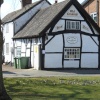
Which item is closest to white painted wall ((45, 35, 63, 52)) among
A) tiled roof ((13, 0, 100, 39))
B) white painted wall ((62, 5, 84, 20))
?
tiled roof ((13, 0, 100, 39))

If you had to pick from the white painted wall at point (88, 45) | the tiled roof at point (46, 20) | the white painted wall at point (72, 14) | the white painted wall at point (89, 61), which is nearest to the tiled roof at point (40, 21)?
the tiled roof at point (46, 20)

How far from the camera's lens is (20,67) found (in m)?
33.8

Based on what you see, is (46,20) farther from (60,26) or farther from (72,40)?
(72,40)

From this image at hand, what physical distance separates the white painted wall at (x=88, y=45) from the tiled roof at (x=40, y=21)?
3.73 m

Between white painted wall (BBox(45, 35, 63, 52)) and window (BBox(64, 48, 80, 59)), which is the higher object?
white painted wall (BBox(45, 35, 63, 52))

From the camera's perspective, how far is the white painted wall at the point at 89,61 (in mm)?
32062

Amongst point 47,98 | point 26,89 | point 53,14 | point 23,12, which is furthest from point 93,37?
point 47,98

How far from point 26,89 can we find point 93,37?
1825 cm

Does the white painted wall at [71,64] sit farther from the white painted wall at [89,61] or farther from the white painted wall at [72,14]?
the white painted wall at [72,14]

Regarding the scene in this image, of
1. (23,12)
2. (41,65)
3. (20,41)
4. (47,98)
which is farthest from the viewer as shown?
(23,12)

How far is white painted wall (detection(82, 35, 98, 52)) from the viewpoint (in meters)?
32.2

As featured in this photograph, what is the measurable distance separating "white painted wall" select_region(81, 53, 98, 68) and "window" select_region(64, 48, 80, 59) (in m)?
0.64

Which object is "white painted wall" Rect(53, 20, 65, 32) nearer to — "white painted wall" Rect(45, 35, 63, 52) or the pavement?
"white painted wall" Rect(45, 35, 63, 52)

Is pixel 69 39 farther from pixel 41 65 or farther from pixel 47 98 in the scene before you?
pixel 47 98
